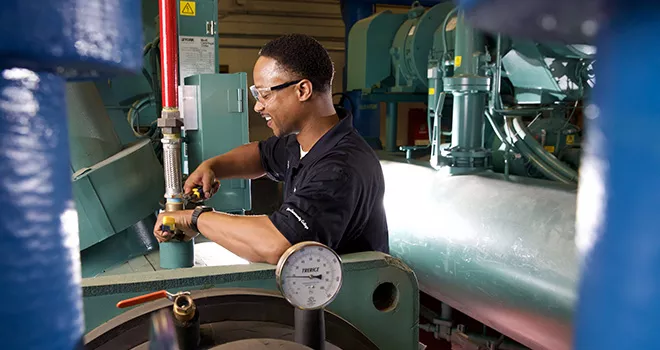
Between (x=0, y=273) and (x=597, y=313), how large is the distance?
0.31 m

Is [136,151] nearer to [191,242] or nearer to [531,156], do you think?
[191,242]

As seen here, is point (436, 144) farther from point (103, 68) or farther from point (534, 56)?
point (103, 68)

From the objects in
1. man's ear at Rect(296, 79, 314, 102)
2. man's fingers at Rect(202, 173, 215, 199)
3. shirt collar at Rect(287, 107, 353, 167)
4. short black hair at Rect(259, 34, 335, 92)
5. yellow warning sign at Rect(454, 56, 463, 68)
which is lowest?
man's fingers at Rect(202, 173, 215, 199)

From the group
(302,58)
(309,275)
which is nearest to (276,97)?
(302,58)

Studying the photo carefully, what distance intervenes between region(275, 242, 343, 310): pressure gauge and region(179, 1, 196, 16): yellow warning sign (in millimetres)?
2070

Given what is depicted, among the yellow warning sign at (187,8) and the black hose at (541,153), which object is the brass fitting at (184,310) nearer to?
the yellow warning sign at (187,8)

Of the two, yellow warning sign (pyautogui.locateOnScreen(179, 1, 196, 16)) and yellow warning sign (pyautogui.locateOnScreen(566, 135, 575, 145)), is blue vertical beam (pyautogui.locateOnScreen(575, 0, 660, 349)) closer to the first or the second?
yellow warning sign (pyautogui.locateOnScreen(179, 1, 196, 16))

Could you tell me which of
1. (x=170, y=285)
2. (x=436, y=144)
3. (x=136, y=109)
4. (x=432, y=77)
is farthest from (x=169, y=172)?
(x=432, y=77)

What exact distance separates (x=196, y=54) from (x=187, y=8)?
226 mm

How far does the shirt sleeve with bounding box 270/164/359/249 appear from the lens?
64.4 inches

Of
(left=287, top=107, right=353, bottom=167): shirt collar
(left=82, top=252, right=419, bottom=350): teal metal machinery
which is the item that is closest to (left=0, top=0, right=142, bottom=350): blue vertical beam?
(left=82, top=252, right=419, bottom=350): teal metal machinery

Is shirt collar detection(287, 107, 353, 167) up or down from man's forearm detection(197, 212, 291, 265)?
up

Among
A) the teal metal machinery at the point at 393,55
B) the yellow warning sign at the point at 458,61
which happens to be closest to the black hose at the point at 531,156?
the yellow warning sign at the point at 458,61

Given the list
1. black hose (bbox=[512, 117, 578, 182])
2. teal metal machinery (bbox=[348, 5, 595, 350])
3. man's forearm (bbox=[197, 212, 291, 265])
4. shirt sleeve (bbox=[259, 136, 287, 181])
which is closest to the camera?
man's forearm (bbox=[197, 212, 291, 265])
